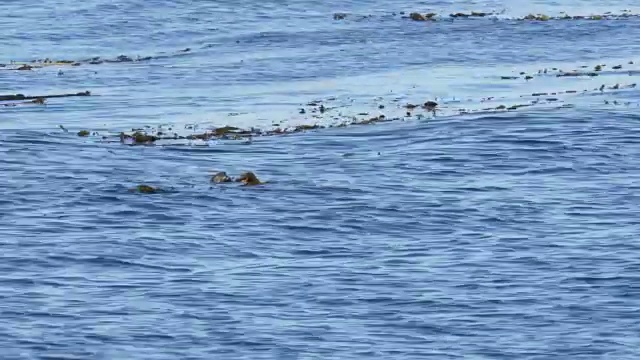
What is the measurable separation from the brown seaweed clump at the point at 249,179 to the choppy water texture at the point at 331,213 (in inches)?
9.3

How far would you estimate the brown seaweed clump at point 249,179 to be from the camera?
26906 millimetres

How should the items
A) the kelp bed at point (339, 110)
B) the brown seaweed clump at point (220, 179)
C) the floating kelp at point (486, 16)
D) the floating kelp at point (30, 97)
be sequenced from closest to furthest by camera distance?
the brown seaweed clump at point (220, 179)
the kelp bed at point (339, 110)
the floating kelp at point (30, 97)
the floating kelp at point (486, 16)

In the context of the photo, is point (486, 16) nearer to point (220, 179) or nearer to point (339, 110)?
point (339, 110)

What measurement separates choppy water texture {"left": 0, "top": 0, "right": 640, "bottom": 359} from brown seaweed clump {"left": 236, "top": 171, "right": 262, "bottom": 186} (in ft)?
0.78

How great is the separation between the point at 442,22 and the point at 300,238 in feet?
106

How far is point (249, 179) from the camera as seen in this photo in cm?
2694

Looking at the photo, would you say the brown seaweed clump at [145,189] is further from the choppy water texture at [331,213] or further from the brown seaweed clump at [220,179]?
the brown seaweed clump at [220,179]

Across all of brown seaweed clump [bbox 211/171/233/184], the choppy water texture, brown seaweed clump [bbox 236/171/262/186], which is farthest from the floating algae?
brown seaweed clump [bbox 236/171/262/186]

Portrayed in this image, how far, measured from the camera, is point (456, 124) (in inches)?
1292

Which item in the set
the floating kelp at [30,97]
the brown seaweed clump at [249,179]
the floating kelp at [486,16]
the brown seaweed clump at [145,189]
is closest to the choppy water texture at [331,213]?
the brown seaweed clump at [249,179]

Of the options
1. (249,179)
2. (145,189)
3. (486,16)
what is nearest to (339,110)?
(249,179)

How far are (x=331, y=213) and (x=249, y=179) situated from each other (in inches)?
100

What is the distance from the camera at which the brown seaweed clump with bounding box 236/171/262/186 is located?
1059 inches

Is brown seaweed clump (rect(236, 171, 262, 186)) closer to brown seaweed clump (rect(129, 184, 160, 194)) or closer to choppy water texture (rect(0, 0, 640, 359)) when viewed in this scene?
choppy water texture (rect(0, 0, 640, 359))
